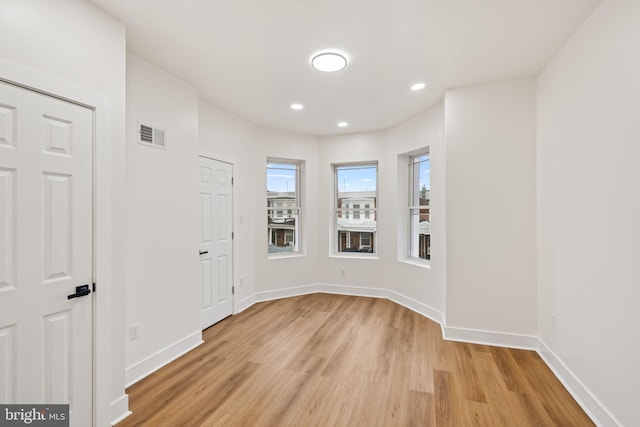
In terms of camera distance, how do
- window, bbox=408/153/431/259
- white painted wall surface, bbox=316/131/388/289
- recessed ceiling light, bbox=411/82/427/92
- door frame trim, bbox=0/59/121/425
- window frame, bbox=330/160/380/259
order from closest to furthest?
door frame trim, bbox=0/59/121/425 < recessed ceiling light, bbox=411/82/427/92 < window, bbox=408/153/431/259 < white painted wall surface, bbox=316/131/388/289 < window frame, bbox=330/160/380/259

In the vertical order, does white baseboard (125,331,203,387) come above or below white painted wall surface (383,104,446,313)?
Answer: below

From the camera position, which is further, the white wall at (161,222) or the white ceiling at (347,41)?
the white wall at (161,222)

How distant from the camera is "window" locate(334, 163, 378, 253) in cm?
491

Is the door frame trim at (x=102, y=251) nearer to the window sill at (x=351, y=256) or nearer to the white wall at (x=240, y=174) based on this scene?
the white wall at (x=240, y=174)

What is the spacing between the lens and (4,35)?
1.42m

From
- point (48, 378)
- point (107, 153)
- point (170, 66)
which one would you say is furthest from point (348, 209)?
point (48, 378)

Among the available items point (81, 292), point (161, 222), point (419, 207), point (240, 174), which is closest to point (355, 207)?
point (419, 207)

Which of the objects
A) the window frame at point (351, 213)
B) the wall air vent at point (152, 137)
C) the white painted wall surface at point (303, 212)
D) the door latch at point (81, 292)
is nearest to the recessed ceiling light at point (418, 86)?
the window frame at point (351, 213)

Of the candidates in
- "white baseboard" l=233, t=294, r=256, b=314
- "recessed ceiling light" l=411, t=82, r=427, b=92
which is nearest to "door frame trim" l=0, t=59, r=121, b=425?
"white baseboard" l=233, t=294, r=256, b=314

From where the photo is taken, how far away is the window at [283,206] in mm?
4754

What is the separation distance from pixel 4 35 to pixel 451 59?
9.83 feet

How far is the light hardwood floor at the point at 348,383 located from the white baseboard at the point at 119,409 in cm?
5

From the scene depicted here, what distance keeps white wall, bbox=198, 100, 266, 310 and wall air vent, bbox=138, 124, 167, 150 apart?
0.72 metres

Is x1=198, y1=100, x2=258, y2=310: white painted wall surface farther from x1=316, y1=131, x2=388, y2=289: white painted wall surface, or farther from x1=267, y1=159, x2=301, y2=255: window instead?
x1=316, y1=131, x2=388, y2=289: white painted wall surface
